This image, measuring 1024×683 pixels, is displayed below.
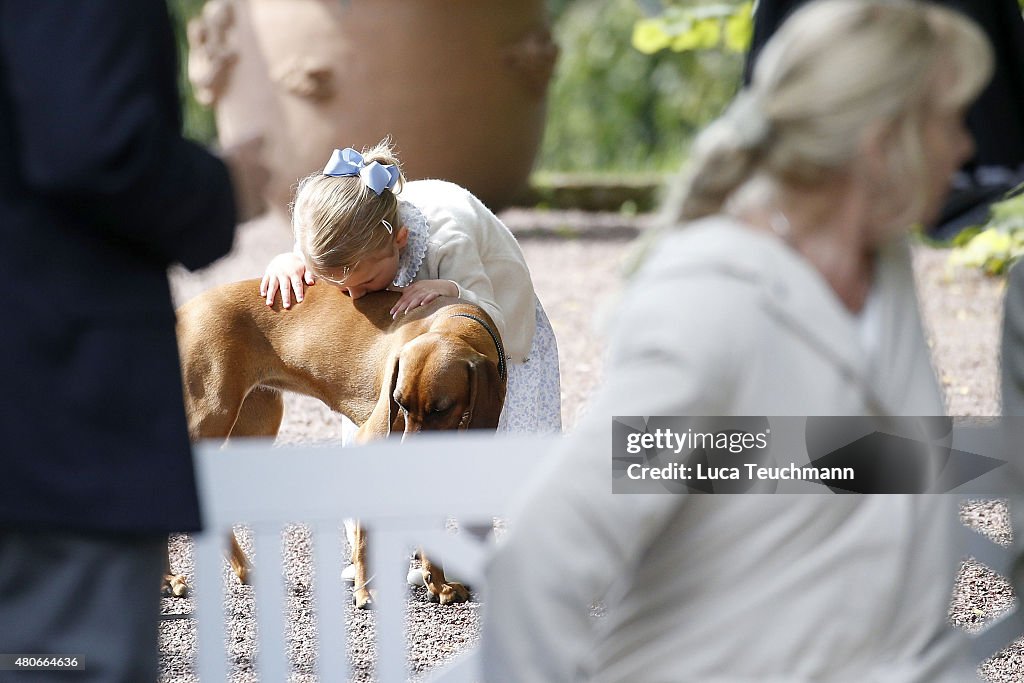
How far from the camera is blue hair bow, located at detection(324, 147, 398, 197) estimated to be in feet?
9.81

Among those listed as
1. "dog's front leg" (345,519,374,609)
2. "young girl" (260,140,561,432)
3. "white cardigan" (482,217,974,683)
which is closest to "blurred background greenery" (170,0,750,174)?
"young girl" (260,140,561,432)

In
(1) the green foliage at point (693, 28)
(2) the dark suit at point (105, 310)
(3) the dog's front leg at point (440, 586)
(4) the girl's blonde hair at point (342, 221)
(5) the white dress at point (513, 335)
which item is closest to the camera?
(2) the dark suit at point (105, 310)

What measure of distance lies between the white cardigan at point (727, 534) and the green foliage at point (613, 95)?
13990 millimetres

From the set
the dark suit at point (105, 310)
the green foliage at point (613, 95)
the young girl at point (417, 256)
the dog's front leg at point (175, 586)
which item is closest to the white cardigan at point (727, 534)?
the dark suit at point (105, 310)

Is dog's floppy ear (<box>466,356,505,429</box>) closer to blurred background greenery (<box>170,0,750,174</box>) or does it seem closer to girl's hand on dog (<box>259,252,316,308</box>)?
girl's hand on dog (<box>259,252,316,308</box>)

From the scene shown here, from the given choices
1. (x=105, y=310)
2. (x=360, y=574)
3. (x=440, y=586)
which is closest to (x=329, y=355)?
(x=360, y=574)

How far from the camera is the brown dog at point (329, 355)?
3008mm

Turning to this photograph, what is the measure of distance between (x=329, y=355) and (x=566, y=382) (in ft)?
8.17

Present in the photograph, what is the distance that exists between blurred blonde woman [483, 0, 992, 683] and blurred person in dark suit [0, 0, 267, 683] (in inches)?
17.1

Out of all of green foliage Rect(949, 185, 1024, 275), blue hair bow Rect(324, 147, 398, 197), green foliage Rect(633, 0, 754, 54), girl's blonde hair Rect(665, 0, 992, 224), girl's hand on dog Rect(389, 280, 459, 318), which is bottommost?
girl's blonde hair Rect(665, 0, 992, 224)

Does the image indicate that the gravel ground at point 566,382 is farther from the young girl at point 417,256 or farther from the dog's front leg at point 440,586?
the young girl at point 417,256

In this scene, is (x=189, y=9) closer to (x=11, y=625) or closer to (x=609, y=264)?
(x=609, y=264)

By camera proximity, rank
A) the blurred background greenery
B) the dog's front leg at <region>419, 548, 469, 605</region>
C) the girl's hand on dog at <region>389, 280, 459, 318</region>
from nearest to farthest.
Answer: the girl's hand on dog at <region>389, 280, 459, 318</region> < the dog's front leg at <region>419, 548, 469, 605</region> < the blurred background greenery

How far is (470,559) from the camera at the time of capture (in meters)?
2.01
